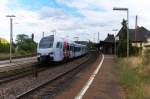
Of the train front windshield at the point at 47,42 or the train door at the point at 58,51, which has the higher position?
the train front windshield at the point at 47,42

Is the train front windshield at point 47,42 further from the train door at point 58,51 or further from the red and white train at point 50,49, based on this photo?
the train door at point 58,51

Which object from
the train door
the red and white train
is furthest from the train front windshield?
the train door

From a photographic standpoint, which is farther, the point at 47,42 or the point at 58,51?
the point at 58,51

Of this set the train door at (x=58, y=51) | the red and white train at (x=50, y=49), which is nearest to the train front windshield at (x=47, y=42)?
the red and white train at (x=50, y=49)

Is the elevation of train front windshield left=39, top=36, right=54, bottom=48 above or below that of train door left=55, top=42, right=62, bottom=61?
above

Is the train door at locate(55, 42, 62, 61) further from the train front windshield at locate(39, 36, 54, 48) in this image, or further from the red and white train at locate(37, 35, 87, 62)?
the train front windshield at locate(39, 36, 54, 48)

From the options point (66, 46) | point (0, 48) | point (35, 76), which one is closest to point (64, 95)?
point (35, 76)

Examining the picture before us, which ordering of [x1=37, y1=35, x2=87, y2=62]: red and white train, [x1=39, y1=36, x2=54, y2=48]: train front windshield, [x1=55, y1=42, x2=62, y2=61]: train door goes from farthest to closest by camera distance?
[x1=55, y1=42, x2=62, y2=61]: train door, [x1=39, y1=36, x2=54, y2=48]: train front windshield, [x1=37, y1=35, x2=87, y2=62]: red and white train

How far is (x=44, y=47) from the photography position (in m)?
41.7

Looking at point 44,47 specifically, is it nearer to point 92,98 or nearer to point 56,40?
point 56,40

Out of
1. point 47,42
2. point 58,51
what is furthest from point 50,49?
point 58,51

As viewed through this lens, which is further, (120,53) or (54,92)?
(120,53)

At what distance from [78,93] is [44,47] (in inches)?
922

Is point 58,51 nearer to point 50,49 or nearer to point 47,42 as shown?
point 47,42
